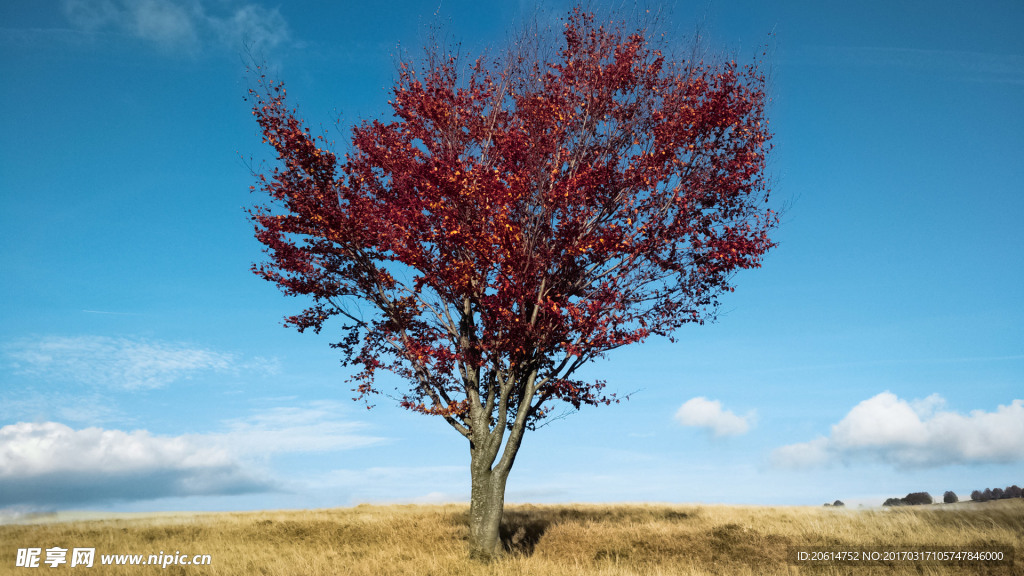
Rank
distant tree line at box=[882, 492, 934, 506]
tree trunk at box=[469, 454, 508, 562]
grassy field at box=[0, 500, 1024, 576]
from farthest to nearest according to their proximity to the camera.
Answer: distant tree line at box=[882, 492, 934, 506], tree trunk at box=[469, 454, 508, 562], grassy field at box=[0, 500, 1024, 576]

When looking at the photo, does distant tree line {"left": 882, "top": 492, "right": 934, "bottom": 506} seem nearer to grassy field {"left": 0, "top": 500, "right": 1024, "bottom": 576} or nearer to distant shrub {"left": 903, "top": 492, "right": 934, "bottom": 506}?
distant shrub {"left": 903, "top": 492, "right": 934, "bottom": 506}

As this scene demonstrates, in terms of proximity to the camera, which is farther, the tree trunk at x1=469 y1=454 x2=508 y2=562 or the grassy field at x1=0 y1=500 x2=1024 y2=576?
the tree trunk at x1=469 y1=454 x2=508 y2=562

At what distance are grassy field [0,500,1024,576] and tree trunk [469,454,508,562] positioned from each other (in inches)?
20.8

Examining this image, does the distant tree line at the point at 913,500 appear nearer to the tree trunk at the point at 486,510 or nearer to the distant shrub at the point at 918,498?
the distant shrub at the point at 918,498

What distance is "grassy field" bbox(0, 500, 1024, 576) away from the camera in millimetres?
14844

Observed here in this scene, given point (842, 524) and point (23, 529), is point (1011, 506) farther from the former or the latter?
point (23, 529)

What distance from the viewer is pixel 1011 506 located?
21.7 m

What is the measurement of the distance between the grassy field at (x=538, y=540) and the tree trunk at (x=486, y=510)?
53 centimetres

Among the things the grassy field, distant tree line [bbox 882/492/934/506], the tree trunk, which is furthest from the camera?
distant tree line [bbox 882/492/934/506]

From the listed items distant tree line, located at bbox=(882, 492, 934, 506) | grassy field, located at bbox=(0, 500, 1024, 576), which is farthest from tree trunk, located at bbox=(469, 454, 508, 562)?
distant tree line, located at bbox=(882, 492, 934, 506)

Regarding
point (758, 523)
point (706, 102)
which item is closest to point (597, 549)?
point (758, 523)

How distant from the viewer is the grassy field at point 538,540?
14.8 metres

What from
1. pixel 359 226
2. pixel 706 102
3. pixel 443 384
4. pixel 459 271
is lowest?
pixel 443 384

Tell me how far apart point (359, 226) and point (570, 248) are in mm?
5354
